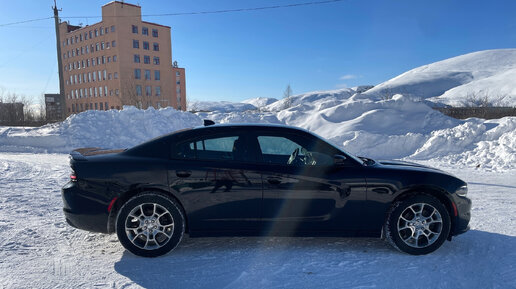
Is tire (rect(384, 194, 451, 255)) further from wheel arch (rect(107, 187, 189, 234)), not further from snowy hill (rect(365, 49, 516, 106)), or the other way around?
snowy hill (rect(365, 49, 516, 106))

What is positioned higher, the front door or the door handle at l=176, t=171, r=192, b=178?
the door handle at l=176, t=171, r=192, b=178

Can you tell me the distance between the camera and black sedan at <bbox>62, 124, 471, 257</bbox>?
11.2 ft

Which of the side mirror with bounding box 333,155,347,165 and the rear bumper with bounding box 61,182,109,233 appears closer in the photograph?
the rear bumper with bounding box 61,182,109,233

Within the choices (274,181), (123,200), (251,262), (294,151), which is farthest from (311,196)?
(123,200)

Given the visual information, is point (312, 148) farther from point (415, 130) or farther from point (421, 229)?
point (415, 130)

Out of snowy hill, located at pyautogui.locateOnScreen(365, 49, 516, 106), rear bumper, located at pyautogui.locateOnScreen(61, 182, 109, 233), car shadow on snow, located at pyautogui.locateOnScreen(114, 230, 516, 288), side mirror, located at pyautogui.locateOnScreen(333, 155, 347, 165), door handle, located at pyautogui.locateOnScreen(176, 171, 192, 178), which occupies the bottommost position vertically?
car shadow on snow, located at pyautogui.locateOnScreen(114, 230, 516, 288)

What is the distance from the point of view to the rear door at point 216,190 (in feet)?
11.2

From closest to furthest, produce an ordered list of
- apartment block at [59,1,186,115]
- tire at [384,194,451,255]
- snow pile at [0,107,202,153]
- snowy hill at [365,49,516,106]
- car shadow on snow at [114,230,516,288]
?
car shadow on snow at [114,230,516,288]
tire at [384,194,451,255]
snow pile at [0,107,202,153]
apartment block at [59,1,186,115]
snowy hill at [365,49,516,106]

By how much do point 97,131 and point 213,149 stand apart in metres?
12.1

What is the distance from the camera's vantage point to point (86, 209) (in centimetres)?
340

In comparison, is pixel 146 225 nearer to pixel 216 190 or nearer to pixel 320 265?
pixel 216 190

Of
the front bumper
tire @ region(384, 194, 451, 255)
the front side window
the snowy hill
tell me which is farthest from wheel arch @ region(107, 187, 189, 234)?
the snowy hill

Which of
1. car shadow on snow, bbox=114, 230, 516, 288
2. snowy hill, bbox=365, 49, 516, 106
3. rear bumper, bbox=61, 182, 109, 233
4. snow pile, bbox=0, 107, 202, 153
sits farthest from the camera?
snowy hill, bbox=365, 49, 516, 106

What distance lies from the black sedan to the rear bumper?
1 centimetres
